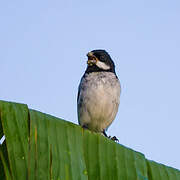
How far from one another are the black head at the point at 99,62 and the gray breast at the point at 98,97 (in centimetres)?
12

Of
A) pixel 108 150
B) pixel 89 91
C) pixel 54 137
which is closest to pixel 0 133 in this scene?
pixel 54 137

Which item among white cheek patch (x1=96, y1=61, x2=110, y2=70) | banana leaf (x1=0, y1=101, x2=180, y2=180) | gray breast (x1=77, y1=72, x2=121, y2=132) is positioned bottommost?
banana leaf (x1=0, y1=101, x2=180, y2=180)

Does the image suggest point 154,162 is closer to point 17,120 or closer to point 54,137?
point 54,137

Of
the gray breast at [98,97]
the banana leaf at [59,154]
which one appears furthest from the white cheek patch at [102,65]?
the banana leaf at [59,154]

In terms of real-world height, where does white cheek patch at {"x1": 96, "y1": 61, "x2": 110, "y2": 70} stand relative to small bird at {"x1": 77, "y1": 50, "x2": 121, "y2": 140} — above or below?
above

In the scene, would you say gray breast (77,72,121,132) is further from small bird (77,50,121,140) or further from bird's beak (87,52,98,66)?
bird's beak (87,52,98,66)

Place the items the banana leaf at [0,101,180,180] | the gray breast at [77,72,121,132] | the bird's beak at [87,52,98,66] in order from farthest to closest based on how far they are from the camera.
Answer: the bird's beak at [87,52,98,66]
the gray breast at [77,72,121,132]
the banana leaf at [0,101,180,180]

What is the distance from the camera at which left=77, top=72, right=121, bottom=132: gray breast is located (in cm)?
626

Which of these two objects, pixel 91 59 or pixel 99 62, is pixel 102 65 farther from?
pixel 91 59

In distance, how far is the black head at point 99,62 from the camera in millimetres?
6590

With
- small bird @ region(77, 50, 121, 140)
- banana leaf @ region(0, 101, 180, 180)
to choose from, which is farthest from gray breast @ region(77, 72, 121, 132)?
banana leaf @ region(0, 101, 180, 180)

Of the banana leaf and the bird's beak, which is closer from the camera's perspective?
the banana leaf

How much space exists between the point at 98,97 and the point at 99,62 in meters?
0.65

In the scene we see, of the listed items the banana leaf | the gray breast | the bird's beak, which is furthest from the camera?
the bird's beak
